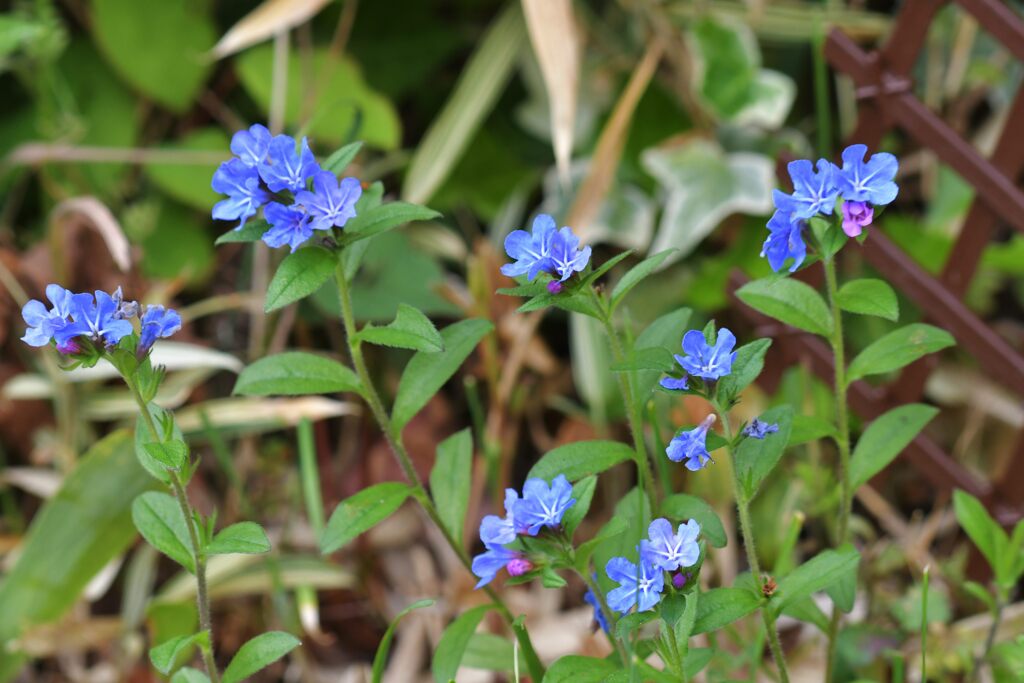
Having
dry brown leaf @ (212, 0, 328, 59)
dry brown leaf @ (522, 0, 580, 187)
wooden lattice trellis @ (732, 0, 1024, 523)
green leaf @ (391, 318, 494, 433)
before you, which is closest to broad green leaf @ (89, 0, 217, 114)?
dry brown leaf @ (212, 0, 328, 59)

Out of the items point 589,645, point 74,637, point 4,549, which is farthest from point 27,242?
point 589,645

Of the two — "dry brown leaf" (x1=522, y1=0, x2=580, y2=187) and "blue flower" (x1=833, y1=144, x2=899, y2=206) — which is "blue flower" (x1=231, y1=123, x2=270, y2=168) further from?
"dry brown leaf" (x1=522, y1=0, x2=580, y2=187)

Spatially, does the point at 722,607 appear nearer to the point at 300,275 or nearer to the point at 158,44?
the point at 300,275

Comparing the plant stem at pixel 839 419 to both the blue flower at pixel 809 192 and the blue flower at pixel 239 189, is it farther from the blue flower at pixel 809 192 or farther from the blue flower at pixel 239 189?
the blue flower at pixel 239 189

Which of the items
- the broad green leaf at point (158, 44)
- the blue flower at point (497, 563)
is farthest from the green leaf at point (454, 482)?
the broad green leaf at point (158, 44)

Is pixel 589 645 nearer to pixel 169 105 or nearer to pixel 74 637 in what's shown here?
pixel 74 637

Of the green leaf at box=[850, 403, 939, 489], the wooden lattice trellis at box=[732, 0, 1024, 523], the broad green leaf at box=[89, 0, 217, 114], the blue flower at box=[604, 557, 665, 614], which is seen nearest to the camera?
the blue flower at box=[604, 557, 665, 614]

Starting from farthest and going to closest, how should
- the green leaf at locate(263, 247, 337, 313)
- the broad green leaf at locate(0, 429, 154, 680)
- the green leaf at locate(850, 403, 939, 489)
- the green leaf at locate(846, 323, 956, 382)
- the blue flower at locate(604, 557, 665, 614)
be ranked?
the broad green leaf at locate(0, 429, 154, 680) < the green leaf at locate(850, 403, 939, 489) < the green leaf at locate(846, 323, 956, 382) < the green leaf at locate(263, 247, 337, 313) < the blue flower at locate(604, 557, 665, 614)
